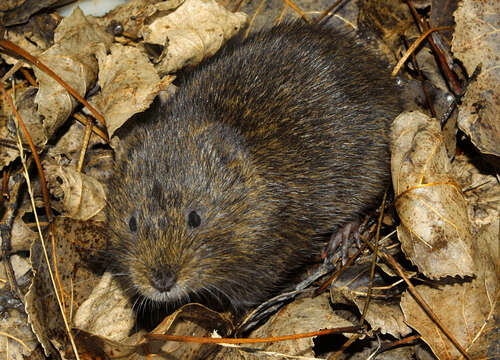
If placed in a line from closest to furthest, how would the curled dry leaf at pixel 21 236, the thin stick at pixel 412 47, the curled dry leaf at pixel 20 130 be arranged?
the curled dry leaf at pixel 21 236
the curled dry leaf at pixel 20 130
the thin stick at pixel 412 47

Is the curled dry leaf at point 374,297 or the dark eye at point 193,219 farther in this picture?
the curled dry leaf at point 374,297

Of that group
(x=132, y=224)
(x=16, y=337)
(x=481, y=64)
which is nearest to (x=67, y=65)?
(x=132, y=224)

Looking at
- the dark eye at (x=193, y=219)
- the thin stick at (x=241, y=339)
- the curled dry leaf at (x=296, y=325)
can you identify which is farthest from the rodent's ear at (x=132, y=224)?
the curled dry leaf at (x=296, y=325)

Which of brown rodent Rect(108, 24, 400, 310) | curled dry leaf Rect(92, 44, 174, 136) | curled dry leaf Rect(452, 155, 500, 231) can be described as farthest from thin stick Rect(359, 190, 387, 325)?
curled dry leaf Rect(92, 44, 174, 136)

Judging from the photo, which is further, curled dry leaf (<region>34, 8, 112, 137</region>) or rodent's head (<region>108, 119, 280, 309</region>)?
curled dry leaf (<region>34, 8, 112, 137</region>)

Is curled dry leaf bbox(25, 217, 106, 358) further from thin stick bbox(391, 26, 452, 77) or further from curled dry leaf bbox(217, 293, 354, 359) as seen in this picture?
thin stick bbox(391, 26, 452, 77)

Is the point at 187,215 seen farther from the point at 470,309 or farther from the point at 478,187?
the point at 478,187

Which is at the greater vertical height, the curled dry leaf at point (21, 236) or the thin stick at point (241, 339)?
the thin stick at point (241, 339)

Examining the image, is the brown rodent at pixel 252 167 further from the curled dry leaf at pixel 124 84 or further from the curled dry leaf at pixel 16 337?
the curled dry leaf at pixel 16 337
